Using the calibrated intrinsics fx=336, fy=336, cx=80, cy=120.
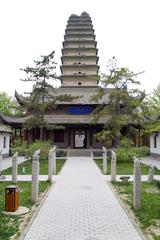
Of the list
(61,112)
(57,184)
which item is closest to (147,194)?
(57,184)

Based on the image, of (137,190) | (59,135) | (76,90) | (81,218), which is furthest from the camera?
(76,90)

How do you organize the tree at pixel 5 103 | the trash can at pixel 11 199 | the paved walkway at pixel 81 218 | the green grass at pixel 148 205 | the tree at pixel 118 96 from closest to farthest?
the paved walkway at pixel 81 218 < the green grass at pixel 148 205 < the trash can at pixel 11 199 < the tree at pixel 118 96 < the tree at pixel 5 103

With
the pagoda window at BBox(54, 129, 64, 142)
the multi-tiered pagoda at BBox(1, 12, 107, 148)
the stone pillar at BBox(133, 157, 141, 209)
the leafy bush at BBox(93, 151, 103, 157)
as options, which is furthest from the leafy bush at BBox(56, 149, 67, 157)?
the stone pillar at BBox(133, 157, 141, 209)

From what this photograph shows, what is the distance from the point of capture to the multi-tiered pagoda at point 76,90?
123 ft

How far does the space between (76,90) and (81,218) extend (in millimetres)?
34076

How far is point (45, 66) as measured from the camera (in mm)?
29859

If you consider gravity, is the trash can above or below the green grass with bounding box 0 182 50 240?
above

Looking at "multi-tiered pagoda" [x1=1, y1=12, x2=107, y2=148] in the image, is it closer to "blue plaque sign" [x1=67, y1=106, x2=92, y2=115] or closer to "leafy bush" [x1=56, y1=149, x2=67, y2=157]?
"blue plaque sign" [x1=67, y1=106, x2=92, y2=115]

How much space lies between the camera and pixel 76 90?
138 feet

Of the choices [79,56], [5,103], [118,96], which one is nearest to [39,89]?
[118,96]

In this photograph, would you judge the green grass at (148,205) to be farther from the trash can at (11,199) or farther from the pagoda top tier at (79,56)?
the pagoda top tier at (79,56)

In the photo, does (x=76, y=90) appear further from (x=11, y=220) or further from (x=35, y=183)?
(x=11, y=220)

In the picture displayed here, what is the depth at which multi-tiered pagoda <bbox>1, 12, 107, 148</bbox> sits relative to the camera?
37.6 m

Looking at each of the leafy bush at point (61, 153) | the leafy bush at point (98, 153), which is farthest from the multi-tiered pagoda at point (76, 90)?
the leafy bush at point (61, 153)
